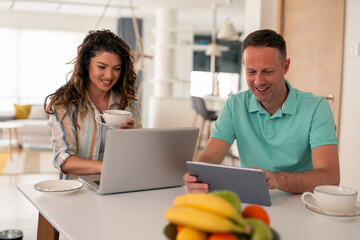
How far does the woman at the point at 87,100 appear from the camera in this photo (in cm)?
175

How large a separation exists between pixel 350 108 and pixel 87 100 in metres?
2.21

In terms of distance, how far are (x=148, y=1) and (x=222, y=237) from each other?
22.3 ft

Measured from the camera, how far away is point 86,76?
6.30ft

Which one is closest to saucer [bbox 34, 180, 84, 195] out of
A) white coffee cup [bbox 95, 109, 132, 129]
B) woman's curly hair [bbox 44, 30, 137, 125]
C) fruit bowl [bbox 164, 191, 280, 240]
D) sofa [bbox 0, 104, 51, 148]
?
white coffee cup [bbox 95, 109, 132, 129]

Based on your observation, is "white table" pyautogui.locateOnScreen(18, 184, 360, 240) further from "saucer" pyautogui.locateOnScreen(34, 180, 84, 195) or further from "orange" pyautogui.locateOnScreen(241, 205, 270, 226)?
"orange" pyautogui.locateOnScreen(241, 205, 270, 226)

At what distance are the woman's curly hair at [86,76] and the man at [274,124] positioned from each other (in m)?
0.51

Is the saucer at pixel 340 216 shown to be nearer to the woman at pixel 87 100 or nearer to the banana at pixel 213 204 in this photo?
the banana at pixel 213 204

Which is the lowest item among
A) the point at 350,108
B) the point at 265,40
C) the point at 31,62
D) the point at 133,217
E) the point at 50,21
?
the point at 133,217

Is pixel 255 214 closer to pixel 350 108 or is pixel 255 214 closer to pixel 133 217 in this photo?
pixel 133 217

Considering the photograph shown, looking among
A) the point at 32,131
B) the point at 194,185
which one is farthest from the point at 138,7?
the point at 194,185

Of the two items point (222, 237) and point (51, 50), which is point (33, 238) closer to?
point (222, 237)

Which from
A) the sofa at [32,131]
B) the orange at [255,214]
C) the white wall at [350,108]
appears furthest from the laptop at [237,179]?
the sofa at [32,131]

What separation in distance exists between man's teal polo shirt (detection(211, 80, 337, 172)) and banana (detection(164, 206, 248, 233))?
40.4 inches

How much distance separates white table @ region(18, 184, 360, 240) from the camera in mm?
991
